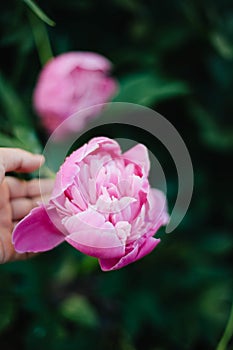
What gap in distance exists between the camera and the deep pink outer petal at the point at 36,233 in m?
0.52

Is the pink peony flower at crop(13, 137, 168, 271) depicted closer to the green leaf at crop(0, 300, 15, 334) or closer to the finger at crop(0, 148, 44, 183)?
the finger at crop(0, 148, 44, 183)

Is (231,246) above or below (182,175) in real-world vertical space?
below

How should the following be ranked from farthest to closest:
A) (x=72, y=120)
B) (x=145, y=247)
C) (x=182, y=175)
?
1. (x=72, y=120)
2. (x=182, y=175)
3. (x=145, y=247)

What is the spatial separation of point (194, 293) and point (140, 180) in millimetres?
445

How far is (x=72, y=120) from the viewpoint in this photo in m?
0.74

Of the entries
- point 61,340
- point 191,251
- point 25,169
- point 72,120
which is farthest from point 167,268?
point 25,169

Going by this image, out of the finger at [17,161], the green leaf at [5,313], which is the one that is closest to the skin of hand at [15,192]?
the finger at [17,161]

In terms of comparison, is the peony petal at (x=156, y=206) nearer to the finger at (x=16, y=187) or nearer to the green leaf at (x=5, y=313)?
the finger at (x=16, y=187)

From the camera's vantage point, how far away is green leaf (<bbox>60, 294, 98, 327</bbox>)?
885 millimetres

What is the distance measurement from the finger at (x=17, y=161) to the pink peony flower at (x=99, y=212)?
0.05 m

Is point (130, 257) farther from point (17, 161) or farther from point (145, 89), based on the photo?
point (145, 89)

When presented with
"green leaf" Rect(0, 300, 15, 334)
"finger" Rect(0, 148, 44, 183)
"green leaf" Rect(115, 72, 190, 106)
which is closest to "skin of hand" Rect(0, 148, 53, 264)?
→ "finger" Rect(0, 148, 44, 183)

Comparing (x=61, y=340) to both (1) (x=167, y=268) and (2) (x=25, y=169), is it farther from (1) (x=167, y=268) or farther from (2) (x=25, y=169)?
(2) (x=25, y=169)

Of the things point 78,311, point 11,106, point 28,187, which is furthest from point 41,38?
point 78,311
